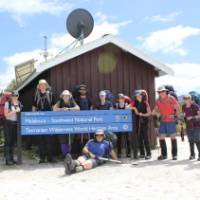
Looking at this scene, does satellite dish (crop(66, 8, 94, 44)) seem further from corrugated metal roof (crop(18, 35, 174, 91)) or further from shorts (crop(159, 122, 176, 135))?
shorts (crop(159, 122, 176, 135))

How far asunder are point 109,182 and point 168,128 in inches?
113

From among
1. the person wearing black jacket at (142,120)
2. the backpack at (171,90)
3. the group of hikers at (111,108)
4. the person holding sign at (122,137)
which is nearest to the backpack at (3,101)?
the group of hikers at (111,108)

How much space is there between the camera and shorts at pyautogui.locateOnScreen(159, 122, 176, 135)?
10.9 metres

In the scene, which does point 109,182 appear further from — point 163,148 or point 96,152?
point 163,148

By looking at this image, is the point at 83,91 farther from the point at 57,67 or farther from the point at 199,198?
the point at 199,198

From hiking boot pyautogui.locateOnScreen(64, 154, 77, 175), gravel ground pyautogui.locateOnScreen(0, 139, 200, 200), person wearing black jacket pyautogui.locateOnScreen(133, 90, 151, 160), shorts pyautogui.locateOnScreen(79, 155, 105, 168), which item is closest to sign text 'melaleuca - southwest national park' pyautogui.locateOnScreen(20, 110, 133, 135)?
person wearing black jacket pyautogui.locateOnScreen(133, 90, 151, 160)

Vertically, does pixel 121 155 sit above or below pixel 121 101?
below

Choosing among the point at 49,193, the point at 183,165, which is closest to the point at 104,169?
the point at 183,165

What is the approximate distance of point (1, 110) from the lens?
11.6 meters

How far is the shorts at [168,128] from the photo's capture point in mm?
10930

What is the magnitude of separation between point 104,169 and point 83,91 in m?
2.65

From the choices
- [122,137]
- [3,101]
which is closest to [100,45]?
[122,137]

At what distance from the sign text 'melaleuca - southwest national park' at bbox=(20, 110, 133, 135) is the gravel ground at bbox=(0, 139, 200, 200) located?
0.91m

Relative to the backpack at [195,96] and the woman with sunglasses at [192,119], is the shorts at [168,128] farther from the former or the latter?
the backpack at [195,96]
